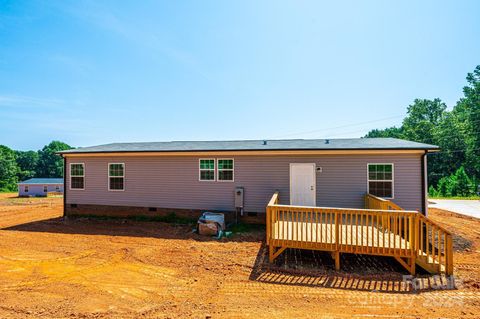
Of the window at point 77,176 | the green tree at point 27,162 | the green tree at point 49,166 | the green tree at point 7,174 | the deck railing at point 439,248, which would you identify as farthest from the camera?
the green tree at point 27,162

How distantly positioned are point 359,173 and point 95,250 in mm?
8705

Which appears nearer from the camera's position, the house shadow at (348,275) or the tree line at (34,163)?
the house shadow at (348,275)

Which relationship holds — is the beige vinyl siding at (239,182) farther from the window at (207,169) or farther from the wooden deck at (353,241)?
the wooden deck at (353,241)

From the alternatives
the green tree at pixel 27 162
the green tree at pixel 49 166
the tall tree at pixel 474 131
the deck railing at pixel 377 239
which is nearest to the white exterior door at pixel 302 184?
the deck railing at pixel 377 239

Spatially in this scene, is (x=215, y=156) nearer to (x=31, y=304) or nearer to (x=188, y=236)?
(x=188, y=236)

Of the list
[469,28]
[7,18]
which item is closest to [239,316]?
[7,18]

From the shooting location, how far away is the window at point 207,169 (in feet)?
32.2

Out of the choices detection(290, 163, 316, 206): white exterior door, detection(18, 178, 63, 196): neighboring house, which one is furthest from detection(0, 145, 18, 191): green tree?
detection(290, 163, 316, 206): white exterior door

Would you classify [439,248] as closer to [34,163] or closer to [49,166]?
[49,166]

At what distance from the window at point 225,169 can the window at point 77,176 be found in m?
6.58

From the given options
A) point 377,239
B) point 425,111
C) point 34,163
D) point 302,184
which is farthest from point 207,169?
point 34,163

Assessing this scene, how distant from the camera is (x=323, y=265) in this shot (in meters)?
5.46

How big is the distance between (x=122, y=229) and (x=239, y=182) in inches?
184

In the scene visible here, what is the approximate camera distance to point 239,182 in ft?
31.2
